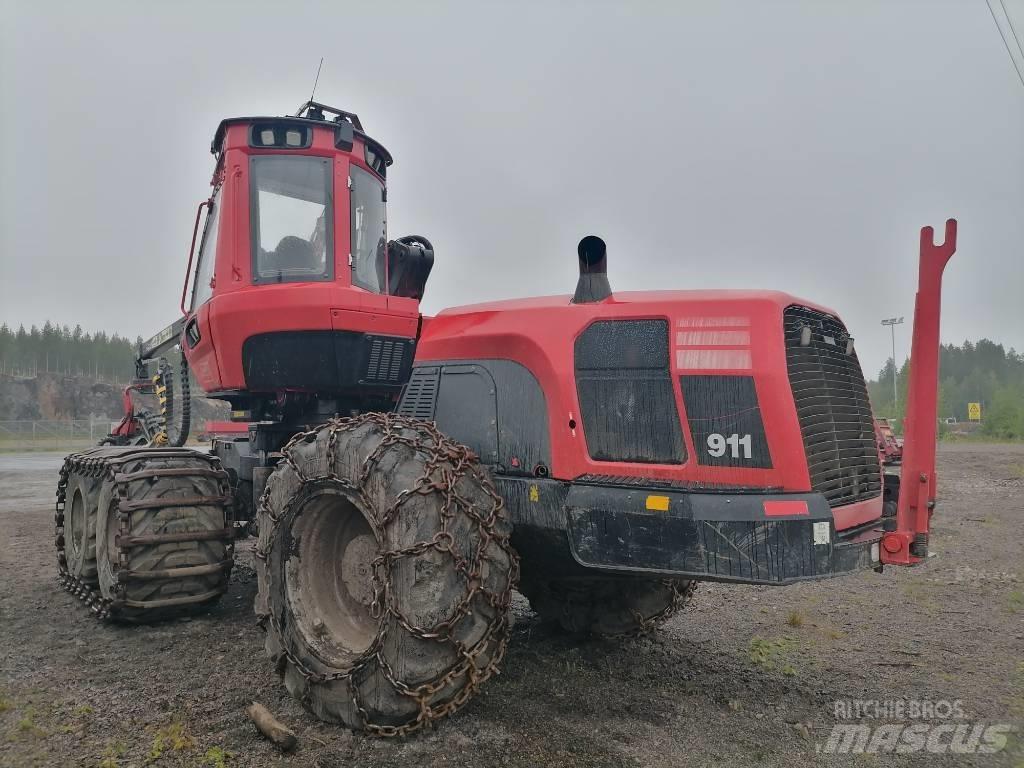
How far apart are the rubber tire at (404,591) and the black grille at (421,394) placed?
375 millimetres

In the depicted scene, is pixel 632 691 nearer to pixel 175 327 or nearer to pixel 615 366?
pixel 615 366

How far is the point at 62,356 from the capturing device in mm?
78812

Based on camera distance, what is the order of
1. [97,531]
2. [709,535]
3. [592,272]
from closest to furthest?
[709,535] → [592,272] → [97,531]

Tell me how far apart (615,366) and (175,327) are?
4951 millimetres

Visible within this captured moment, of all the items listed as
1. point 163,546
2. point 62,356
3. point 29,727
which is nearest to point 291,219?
point 163,546

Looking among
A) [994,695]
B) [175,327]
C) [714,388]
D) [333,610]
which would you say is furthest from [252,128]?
[994,695]

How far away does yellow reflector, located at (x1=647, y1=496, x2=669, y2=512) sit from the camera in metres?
3.07

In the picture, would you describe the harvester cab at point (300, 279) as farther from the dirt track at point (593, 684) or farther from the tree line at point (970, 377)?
the tree line at point (970, 377)

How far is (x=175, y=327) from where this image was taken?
6848 mm

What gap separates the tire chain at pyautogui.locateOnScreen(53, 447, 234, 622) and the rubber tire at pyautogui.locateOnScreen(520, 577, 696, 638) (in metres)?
2.19

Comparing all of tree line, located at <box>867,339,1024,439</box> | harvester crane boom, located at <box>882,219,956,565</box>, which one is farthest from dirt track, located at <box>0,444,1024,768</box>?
tree line, located at <box>867,339,1024,439</box>

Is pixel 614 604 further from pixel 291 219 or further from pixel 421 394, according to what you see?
pixel 291 219

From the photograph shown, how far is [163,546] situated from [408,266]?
256cm

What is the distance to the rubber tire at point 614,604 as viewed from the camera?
4.50m
